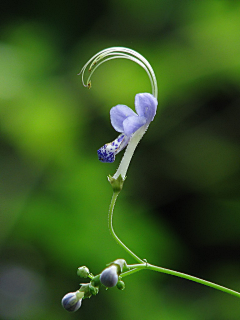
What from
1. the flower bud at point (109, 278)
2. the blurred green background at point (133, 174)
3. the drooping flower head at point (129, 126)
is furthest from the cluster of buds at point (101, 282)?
the blurred green background at point (133, 174)

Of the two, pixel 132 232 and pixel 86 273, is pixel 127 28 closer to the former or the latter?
pixel 132 232

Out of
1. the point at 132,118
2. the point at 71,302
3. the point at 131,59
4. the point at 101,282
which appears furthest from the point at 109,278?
the point at 131,59

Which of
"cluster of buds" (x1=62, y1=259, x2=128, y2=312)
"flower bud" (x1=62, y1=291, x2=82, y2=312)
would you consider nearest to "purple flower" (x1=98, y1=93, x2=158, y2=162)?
"cluster of buds" (x1=62, y1=259, x2=128, y2=312)

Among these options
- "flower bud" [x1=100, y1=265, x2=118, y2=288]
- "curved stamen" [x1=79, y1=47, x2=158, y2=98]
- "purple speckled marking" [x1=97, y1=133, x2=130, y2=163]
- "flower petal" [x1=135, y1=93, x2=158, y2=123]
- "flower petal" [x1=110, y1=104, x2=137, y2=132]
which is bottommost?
"flower bud" [x1=100, y1=265, x2=118, y2=288]

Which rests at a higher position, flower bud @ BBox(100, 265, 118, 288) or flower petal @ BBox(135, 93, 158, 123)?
flower petal @ BBox(135, 93, 158, 123)

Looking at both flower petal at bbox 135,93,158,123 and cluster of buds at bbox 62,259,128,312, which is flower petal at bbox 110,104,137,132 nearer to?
flower petal at bbox 135,93,158,123
